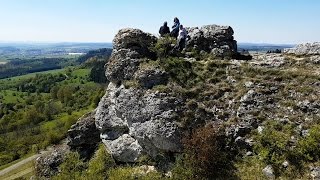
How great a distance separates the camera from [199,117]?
1057 inches

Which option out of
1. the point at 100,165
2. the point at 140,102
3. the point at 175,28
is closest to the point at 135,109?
the point at 140,102

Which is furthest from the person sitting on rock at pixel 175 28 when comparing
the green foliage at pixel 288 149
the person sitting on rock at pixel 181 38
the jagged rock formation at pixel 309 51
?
the green foliage at pixel 288 149

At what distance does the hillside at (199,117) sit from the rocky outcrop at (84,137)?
9cm

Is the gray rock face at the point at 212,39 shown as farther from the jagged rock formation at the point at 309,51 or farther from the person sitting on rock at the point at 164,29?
the jagged rock formation at the point at 309,51

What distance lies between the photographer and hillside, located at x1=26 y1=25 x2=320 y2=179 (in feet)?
78.6

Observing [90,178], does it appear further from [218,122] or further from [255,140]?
[255,140]

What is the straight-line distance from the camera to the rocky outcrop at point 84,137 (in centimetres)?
3453

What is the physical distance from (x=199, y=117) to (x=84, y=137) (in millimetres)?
12812

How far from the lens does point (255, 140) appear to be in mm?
24828

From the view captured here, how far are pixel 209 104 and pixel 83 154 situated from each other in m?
13.2

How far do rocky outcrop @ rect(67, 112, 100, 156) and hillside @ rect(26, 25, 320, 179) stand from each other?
3.6 inches

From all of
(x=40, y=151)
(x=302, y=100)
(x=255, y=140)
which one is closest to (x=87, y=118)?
(x=255, y=140)

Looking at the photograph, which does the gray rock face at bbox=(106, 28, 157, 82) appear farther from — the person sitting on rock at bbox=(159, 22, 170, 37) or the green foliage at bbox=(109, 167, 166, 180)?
the green foliage at bbox=(109, 167, 166, 180)

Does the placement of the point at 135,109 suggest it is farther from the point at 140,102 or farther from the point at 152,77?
the point at 152,77
